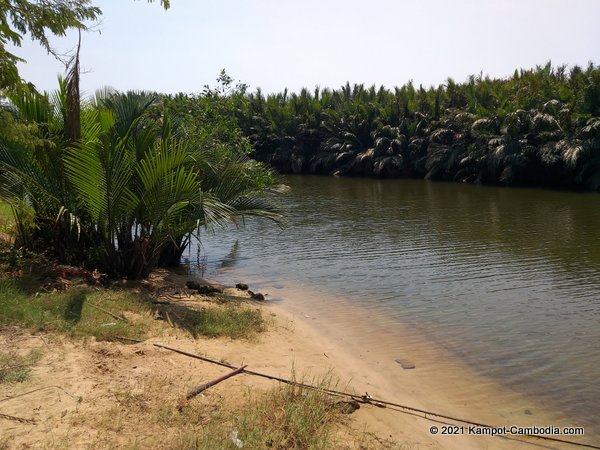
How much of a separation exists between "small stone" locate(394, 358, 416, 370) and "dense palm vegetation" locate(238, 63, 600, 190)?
50.2 ft

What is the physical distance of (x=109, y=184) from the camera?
8617 millimetres

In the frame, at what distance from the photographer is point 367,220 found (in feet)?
68.2

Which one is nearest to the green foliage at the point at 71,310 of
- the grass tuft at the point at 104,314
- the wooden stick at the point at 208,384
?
the grass tuft at the point at 104,314

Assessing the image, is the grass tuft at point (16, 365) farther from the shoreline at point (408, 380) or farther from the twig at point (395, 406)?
the shoreline at point (408, 380)

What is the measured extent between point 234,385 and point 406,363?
9.30 feet

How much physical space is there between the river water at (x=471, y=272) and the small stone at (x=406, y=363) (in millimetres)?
834

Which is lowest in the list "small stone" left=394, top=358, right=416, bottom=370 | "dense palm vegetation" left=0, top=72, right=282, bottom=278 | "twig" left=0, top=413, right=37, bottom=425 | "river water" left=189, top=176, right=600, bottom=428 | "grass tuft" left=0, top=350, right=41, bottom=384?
"small stone" left=394, top=358, right=416, bottom=370

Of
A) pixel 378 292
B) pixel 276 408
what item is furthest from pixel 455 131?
pixel 276 408

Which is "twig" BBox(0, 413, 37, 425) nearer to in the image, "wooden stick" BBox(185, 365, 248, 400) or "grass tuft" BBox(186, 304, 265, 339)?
"wooden stick" BBox(185, 365, 248, 400)

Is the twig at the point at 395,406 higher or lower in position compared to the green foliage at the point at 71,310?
lower

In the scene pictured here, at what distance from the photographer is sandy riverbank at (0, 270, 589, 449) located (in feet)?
14.4

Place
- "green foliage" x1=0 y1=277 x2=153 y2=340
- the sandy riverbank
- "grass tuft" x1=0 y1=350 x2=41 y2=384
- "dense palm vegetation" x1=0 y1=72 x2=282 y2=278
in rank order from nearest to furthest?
the sandy riverbank
"grass tuft" x1=0 y1=350 x2=41 y2=384
"green foliage" x1=0 y1=277 x2=153 y2=340
"dense palm vegetation" x1=0 y1=72 x2=282 y2=278

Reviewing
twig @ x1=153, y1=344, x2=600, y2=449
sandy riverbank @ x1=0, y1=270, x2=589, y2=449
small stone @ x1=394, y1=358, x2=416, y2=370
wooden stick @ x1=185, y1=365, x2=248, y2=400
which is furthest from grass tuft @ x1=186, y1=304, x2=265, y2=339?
small stone @ x1=394, y1=358, x2=416, y2=370

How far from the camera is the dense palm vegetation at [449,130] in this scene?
3059 cm
